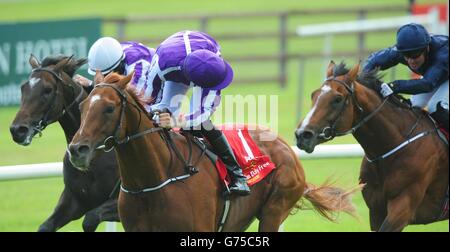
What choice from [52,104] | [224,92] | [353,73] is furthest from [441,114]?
[224,92]

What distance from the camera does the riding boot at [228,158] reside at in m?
6.39

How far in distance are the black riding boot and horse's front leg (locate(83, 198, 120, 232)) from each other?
254 centimetres

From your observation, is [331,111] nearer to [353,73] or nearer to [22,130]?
[353,73]

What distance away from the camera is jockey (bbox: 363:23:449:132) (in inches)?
282

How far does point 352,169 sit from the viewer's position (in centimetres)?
1154

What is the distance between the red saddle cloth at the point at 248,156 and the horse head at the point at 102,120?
1.10 meters

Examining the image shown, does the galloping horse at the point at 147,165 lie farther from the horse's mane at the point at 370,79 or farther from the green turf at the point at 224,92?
the green turf at the point at 224,92

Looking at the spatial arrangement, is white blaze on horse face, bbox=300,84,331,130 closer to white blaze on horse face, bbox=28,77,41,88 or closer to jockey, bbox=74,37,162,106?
jockey, bbox=74,37,162,106

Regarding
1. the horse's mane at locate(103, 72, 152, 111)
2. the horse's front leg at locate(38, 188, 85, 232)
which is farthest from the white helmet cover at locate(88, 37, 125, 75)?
the horse's mane at locate(103, 72, 152, 111)

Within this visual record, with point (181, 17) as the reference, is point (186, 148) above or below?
above

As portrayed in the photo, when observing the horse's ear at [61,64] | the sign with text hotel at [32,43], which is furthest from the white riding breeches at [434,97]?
the sign with text hotel at [32,43]
